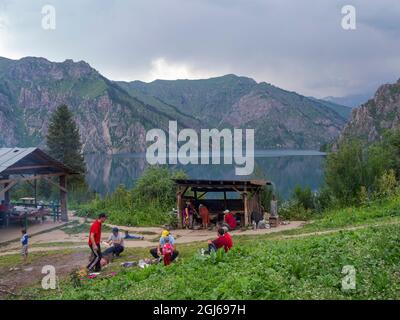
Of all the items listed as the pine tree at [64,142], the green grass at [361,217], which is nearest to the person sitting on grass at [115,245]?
the green grass at [361,217]

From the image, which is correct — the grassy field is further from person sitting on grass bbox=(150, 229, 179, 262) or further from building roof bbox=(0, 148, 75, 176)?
building roof bbox=(0, 148, 75, 176)

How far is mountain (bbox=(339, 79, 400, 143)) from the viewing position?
15650 cm

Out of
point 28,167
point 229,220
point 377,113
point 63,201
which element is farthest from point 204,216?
point 377,113

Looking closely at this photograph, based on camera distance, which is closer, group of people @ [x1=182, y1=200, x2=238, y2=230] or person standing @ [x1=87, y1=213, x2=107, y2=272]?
person standing @ [x1=87, y1=213, x2=107, y2=272]

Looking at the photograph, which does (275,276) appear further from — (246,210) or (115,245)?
(246,210)

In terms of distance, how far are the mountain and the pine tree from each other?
407 ft

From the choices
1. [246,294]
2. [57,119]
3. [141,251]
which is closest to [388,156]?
[141,251]

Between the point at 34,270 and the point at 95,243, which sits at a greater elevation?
the point at 95,243

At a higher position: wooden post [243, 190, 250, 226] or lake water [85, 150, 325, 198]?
wooden post [243, 190, 250, 226]

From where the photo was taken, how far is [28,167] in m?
22.7

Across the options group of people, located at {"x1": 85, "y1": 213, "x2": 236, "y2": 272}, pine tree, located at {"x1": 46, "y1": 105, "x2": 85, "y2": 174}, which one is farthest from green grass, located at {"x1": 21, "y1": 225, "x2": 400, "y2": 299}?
pine tree, located at {"x1": 46, "y1": 105, "x2": 85, "y2": 174}

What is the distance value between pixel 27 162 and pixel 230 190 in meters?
11.0

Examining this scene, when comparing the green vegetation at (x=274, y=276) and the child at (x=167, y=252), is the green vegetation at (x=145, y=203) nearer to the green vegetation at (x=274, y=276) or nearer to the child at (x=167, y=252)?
the child at (x=167, y=252)
